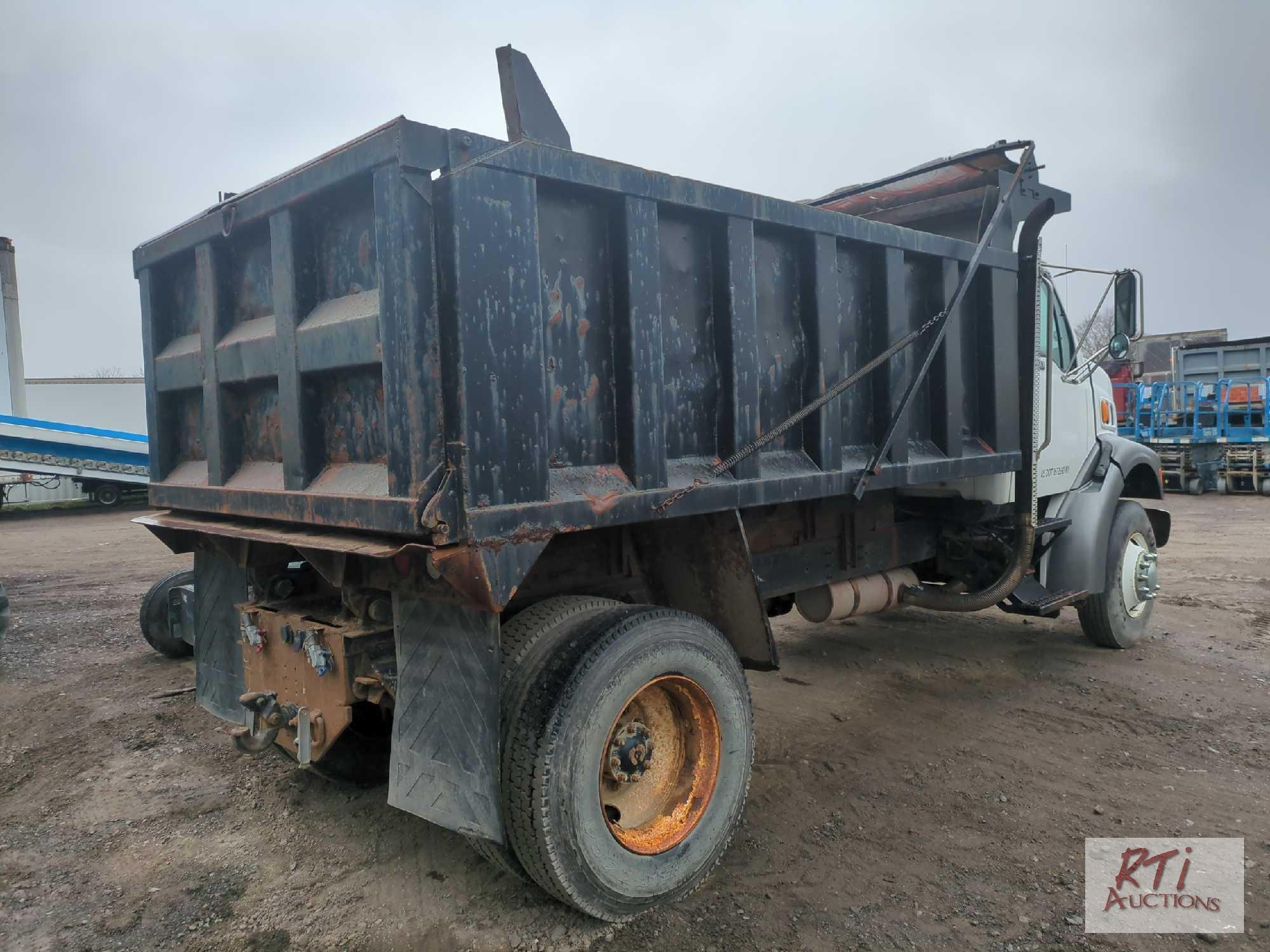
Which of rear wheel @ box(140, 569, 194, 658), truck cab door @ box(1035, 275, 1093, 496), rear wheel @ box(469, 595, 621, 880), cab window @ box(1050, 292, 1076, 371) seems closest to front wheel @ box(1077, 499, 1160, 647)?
truck cab door @ box(1035, 275, 1093, 496)

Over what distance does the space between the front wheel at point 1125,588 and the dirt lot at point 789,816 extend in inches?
7.9

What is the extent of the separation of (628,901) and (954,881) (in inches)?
46.1

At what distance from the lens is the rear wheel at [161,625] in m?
5.78

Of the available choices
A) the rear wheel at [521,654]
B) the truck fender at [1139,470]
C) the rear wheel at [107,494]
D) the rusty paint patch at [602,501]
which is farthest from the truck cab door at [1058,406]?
the rear wheel at [107,494]

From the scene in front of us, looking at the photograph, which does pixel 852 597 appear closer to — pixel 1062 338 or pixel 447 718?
pixel 1062 338

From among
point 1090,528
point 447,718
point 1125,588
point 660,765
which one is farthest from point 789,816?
point 1125,588

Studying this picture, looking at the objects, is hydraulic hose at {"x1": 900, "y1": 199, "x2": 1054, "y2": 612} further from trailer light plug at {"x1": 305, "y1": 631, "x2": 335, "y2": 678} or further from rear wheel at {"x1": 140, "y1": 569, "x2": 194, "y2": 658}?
rear wheel at {"x1": 140, "y1": 569, "x2": 194, "y2": 658}

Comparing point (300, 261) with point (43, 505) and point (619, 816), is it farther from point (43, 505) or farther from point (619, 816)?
point (43, 505)

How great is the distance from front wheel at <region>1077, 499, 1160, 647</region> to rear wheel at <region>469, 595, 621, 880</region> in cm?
429

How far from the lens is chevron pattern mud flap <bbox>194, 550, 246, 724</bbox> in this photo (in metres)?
3.55

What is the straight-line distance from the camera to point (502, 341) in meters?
2.40

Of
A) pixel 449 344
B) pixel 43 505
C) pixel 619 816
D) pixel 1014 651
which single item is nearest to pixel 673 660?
pixel 619 816

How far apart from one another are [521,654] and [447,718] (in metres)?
0.29

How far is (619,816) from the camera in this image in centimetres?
290
